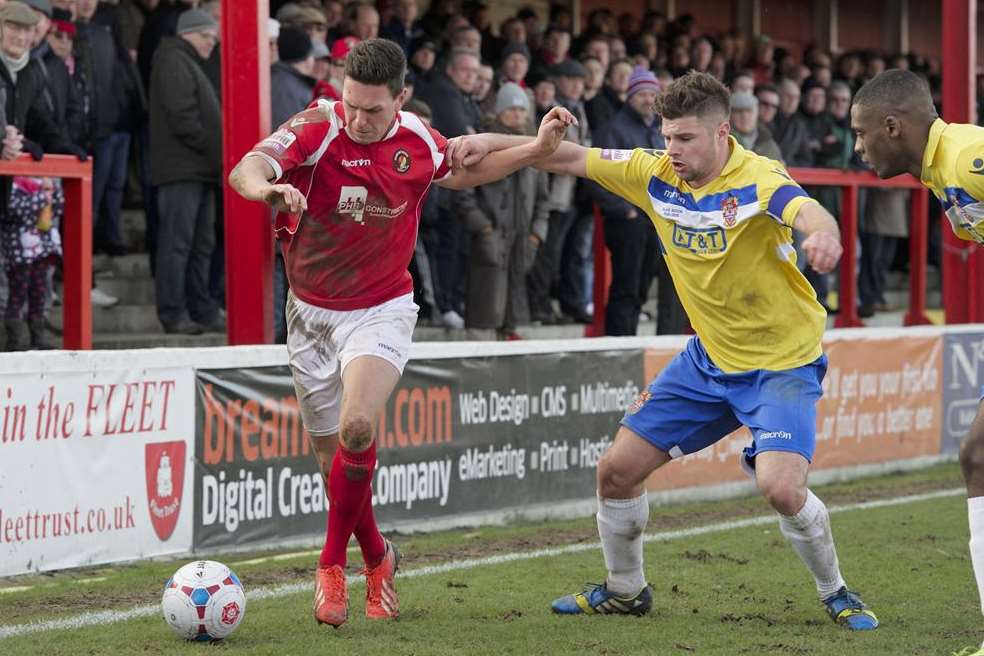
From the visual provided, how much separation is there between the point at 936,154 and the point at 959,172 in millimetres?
181

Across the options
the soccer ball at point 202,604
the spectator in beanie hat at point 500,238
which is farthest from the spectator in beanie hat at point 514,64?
the soccer ball at point 202,604

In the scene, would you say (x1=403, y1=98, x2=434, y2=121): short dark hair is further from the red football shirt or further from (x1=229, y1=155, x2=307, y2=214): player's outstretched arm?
(x1=229, y1=155, x2=307, y2=214): player's outstretched arm

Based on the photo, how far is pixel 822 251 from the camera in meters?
5.04

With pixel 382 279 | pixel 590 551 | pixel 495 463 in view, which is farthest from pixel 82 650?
pixel 495 463

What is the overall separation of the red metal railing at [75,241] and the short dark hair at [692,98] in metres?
3.94

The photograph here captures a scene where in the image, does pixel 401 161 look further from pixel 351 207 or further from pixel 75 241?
pixel 75 241

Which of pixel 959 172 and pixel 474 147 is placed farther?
pixel 474 147

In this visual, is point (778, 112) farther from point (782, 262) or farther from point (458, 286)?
point (782, 262)

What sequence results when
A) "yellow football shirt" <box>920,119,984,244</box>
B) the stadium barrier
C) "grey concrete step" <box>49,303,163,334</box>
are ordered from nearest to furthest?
"yellow football shirt" <box>920,119,984,244</box> < the stadium barrier < "grey concrete step" <box>49,303,163,334</box>

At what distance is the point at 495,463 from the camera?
30.7 ft

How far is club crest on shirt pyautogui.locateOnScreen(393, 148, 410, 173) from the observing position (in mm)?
6219

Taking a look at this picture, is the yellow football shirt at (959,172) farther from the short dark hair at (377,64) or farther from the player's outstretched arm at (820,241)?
the short dark hair at (377,64)

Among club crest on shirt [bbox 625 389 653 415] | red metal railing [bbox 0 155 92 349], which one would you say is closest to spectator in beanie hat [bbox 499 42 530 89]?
red metal railing [bbox 0 155 92 349]

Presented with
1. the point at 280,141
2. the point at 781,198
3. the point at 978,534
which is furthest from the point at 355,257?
the point at 978,534
